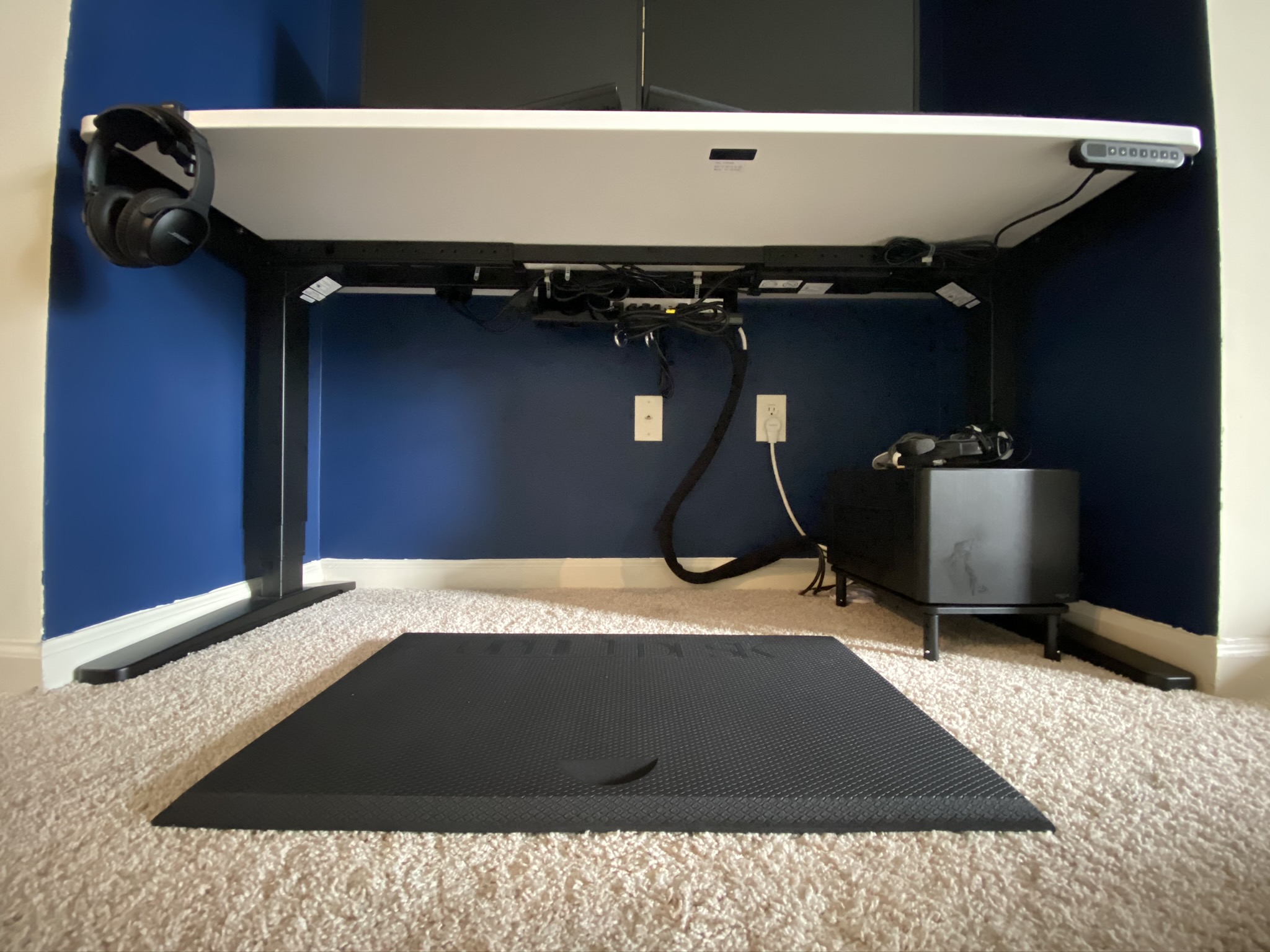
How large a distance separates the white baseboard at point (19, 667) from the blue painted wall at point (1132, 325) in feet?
5.30

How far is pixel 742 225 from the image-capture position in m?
1.01

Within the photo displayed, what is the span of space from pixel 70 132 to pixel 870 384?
1623 millimetres

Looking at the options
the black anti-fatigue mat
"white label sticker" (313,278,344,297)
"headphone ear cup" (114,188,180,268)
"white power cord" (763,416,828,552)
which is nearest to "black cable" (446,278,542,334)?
"white label sticker" (313,278,344,297)

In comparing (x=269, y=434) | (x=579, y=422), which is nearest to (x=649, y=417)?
(x=579, y=422)

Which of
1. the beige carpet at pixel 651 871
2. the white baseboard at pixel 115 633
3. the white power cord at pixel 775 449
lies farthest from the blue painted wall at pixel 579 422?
the beige carpet at pixel 651 871

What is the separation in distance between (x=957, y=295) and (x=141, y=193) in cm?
150

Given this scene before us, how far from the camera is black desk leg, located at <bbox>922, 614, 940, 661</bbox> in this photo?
0.81m

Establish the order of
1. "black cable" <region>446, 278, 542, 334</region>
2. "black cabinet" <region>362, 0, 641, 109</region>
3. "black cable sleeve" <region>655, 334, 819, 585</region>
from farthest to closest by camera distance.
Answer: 1. "black cable sleeve" <region>655, 334, 819, 585</region>
2. "black cable" <region>446, 278, 542, 334</region>
3. "black cabinet" <region>362, 0, 641, 109</region>

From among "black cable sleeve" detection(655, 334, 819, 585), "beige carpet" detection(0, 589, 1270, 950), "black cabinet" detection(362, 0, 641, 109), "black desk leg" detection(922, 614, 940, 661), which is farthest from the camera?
"black cable sleeve" detection(655, 334, 819, 585)

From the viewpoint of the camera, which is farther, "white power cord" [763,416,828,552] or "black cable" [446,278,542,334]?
"white power cord" [763,416,828,552]

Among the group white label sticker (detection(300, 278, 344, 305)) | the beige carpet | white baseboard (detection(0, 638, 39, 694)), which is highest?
white label sticker (detection(300, 278, 344, 305))

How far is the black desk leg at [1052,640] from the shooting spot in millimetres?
816

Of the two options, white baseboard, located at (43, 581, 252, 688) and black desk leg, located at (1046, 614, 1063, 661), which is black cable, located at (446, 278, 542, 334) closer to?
white baseboard, located at (43, 581, 252, 688)

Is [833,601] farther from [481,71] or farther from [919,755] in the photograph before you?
[481,71]
